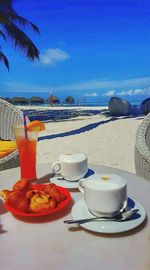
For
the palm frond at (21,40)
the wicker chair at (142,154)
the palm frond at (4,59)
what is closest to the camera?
the wicker chair at (142,154)

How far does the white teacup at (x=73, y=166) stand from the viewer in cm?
93

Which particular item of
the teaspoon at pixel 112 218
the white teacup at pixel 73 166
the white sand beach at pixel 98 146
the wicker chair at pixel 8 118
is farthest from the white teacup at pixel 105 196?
the white sand beach at pixel 98 146

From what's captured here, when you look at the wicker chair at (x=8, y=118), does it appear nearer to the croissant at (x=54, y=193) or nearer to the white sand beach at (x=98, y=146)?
the white sand beach at (x=98, y=146)

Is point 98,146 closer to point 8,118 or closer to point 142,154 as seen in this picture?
point 8,118

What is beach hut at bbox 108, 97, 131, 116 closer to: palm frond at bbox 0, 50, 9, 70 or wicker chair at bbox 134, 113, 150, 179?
palm frond at bbox 0, 50, 9, 70

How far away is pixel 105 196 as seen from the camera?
26.2 inches

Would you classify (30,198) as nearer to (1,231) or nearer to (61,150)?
(1,231)

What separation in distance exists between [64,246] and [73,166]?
13.8 inches

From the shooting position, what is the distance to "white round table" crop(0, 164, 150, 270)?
55 centimetres

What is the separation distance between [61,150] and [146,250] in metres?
3.36

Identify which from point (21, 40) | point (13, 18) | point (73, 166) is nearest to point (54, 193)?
point (73, 166)

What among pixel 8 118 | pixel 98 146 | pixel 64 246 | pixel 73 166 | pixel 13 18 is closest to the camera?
pixel 64 246

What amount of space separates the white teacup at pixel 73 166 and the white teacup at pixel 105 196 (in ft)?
0.74

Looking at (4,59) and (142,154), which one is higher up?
(4,59)
